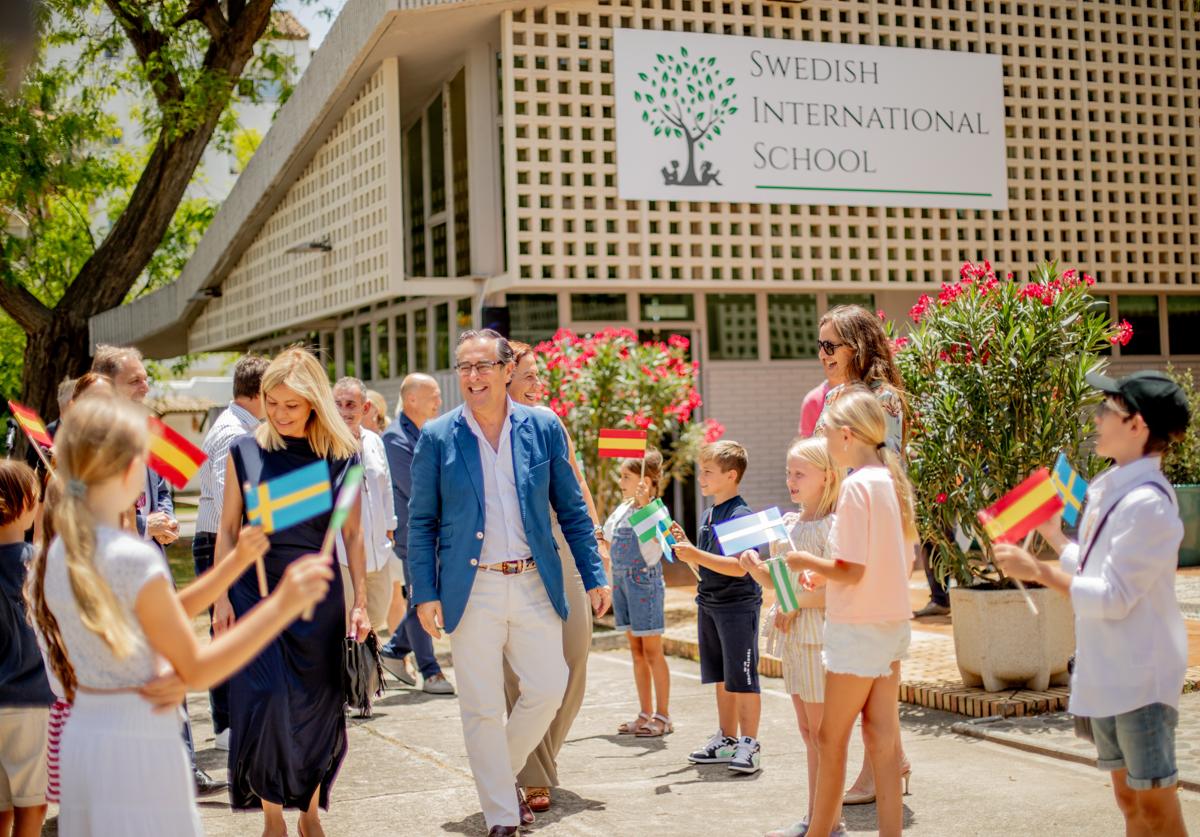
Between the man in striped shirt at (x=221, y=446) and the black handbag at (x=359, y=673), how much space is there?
1.16 m

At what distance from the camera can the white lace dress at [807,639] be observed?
17.4ft

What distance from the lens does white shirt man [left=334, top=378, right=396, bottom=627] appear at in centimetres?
759

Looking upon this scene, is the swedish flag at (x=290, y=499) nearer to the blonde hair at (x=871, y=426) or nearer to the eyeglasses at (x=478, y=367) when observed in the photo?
the blonde hair at (x=871, y=426)

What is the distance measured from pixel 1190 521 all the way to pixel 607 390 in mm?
5787

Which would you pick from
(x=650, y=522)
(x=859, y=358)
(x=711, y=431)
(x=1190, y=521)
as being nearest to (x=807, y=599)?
(x=650, y=522)

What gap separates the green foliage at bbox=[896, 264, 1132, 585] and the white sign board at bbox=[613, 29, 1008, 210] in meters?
6.92

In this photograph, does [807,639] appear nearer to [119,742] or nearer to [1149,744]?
[1149,744]

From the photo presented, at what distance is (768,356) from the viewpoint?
651 inches

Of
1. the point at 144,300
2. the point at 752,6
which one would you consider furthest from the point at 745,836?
the point at 144,300

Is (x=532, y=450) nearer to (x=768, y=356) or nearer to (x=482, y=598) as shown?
(x=482, y=598)

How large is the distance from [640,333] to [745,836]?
35.1ft

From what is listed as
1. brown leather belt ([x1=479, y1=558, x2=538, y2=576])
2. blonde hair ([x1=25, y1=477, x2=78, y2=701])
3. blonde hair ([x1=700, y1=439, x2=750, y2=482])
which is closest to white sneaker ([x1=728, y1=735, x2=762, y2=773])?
blonde hair ([x1=700, y1=439, x2=750, y2=482])

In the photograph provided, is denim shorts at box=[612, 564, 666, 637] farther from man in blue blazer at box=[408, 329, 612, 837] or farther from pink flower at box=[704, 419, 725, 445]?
pink flower at box=[704, 419, 725, 445]

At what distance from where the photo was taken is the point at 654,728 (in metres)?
7.48
